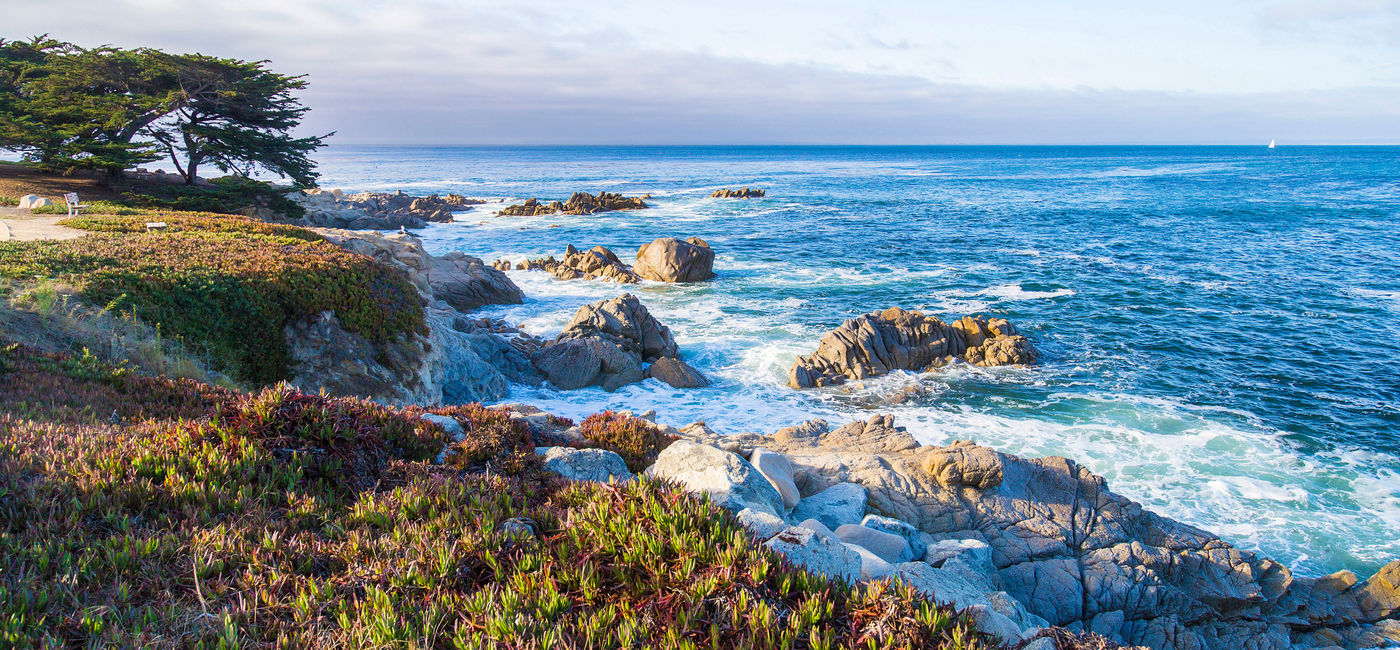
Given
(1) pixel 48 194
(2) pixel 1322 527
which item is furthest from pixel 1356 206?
(1) pixel 48 194

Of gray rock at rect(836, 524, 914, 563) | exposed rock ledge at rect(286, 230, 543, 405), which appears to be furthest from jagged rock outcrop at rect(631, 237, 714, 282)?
gray rock at rect(836, 524, 914, 563)

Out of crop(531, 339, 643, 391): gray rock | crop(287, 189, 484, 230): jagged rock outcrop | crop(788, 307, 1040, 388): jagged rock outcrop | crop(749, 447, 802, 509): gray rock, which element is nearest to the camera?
crop(749, 447, 802, 509): gray rock

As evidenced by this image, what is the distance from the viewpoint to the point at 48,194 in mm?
27453

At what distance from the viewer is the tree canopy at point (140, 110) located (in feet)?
92.2

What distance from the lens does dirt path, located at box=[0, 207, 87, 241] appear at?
1617 centimetres

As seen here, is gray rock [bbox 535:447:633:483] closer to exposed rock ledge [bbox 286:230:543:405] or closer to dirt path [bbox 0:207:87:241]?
exposed rock ledge [bbox 286:230:543:405]

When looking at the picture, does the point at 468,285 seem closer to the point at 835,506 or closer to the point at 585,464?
the point at 585,464

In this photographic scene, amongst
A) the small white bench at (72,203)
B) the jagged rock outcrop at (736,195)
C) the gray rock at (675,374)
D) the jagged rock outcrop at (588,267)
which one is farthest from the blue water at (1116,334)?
the jagged rock outcrop at (736,195)

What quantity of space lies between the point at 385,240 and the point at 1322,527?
2923 cm

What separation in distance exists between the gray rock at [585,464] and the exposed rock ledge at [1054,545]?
54 centimetres

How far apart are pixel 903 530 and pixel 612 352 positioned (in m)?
13.7

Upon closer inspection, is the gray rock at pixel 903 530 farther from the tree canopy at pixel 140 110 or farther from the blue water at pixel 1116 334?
the tree canopy at pixel 140 110

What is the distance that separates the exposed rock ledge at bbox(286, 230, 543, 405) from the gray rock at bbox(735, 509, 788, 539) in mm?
7526

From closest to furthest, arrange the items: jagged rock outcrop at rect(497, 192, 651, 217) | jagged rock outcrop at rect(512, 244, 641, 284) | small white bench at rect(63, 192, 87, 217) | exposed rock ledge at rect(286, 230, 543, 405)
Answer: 1. exposed rock ledge at rect(286, 230, 543, 405)
2. small white bench at rect(63, 192, 87, 217)
3. jagged rock outcrop at rect(512, 244, 641, 284)
4. jagged rock outcrop at rect(497, 192, 651, 217)
